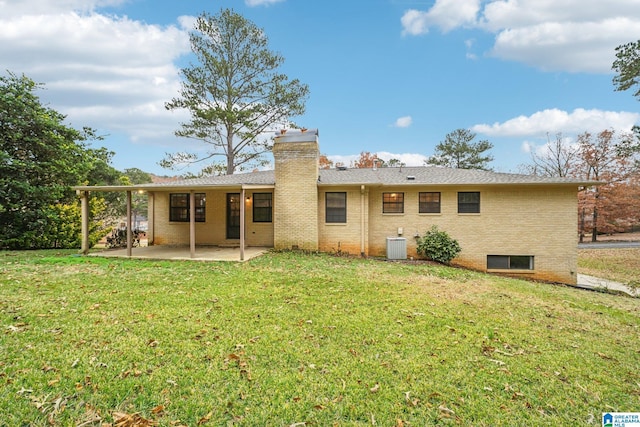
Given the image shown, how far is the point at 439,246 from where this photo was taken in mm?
11438

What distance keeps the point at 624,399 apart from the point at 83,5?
1814 centimetres

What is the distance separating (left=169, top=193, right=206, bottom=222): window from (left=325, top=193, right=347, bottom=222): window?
239 inches

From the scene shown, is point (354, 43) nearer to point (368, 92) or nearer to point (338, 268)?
point (368, 92)

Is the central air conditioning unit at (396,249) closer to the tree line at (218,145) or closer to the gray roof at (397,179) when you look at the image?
the gray roof at (397,179)

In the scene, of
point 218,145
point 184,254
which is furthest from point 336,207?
point 218,145

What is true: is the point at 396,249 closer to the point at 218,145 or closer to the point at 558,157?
the point at 218,145

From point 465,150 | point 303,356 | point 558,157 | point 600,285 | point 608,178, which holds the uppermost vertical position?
point 465,150

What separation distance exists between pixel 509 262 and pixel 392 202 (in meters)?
5.44

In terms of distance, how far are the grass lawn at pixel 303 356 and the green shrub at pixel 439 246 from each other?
4.66 m

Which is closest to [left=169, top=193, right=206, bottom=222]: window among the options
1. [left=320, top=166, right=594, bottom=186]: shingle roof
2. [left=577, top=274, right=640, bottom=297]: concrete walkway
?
[left=320, top=166, right=594, bottom=186]: shingle roof

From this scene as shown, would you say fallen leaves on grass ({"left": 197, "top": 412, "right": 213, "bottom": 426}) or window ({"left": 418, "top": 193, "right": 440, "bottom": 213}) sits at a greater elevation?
window ({"left": 418, "top": 193, "right": 440, "bottom": 213})

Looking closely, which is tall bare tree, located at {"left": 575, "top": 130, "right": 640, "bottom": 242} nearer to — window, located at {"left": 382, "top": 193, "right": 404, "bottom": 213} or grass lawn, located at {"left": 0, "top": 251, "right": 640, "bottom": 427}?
window, located at {"left": 382, "top": 193, "right": 404, "bottom": 213}

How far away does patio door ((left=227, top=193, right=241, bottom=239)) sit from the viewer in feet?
44.8

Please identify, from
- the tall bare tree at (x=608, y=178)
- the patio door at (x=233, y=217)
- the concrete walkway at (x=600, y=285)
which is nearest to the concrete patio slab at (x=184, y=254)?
the patio door at (x=233, y=217)
